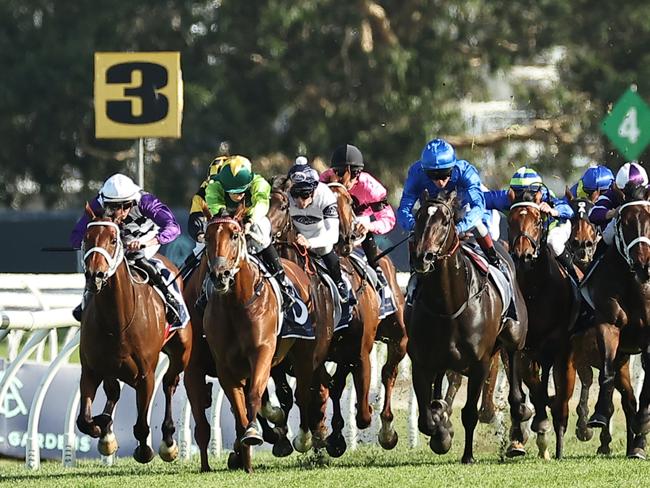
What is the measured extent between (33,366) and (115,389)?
1.79 meters

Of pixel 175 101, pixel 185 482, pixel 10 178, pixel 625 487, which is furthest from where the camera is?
pixel 10 178

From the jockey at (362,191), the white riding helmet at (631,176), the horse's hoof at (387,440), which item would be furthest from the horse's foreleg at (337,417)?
the white riding helmet at (631,176)

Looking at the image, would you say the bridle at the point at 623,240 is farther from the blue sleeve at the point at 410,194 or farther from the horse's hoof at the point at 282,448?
the horse's hoof at the point at 282,448

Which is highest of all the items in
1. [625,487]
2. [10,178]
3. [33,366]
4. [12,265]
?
[10,178]

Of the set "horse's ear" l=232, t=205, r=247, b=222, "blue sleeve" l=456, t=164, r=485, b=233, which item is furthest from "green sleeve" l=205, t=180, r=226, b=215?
"blue sleeve" l=456, t=164, r=485, b=233

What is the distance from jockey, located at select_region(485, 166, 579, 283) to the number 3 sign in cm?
544

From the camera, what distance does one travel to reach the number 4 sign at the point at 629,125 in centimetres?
1608

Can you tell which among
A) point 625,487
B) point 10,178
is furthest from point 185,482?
point 10,178

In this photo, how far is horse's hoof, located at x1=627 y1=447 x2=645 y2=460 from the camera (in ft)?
31.8

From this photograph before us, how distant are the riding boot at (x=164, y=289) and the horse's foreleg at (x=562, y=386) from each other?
2.48 meters

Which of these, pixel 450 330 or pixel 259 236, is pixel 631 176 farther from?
pixel 259 236

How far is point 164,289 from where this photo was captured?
9836mm

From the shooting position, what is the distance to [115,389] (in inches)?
384

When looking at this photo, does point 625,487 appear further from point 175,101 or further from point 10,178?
point 10,178
